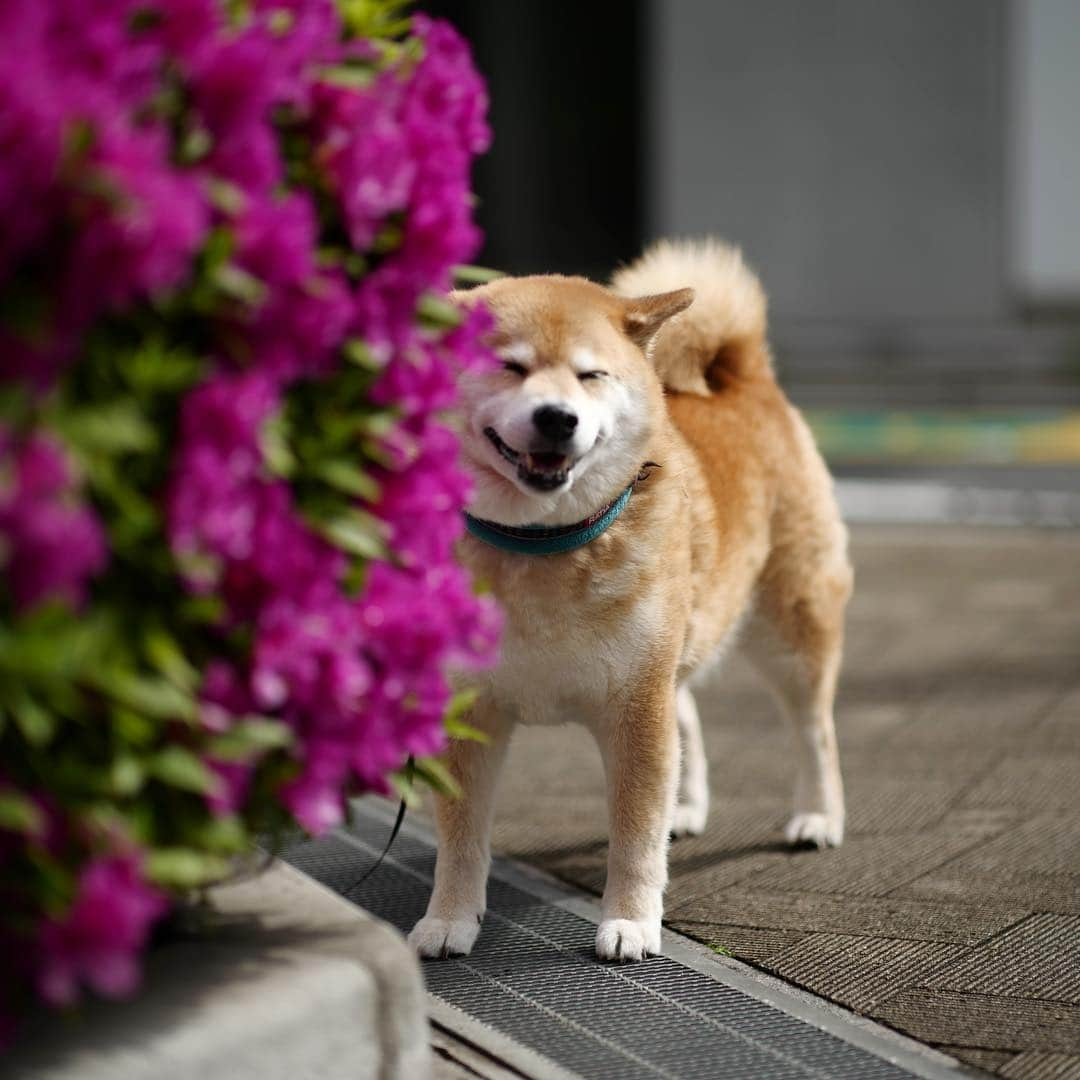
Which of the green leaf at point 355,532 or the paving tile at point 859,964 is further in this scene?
the paving tile at point 859,964

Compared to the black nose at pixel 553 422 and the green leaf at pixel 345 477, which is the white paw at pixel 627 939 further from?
the green leaf at pixel 345 477

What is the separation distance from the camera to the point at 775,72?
13695 mm

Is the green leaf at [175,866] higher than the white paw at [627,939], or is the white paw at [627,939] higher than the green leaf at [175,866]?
the green leaf at [175,866]

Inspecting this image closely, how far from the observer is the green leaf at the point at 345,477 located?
2.01m

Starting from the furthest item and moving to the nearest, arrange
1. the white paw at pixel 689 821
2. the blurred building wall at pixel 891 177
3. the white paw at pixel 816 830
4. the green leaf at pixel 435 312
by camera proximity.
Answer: the blurred building wall at pixel 891 177 → the white paw at pixel 689 821 → the white paw at pixel 816 830 → the green leaf at pixel 435 312

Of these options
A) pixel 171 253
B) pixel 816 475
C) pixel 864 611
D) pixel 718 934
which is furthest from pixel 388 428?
pixel 864 611

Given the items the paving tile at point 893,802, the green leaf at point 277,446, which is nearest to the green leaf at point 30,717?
the green leaf at point 277,446

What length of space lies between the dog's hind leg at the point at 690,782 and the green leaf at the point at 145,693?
86.6 inches

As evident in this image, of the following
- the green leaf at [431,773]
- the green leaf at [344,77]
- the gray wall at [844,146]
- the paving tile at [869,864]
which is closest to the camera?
the green leaf at [344,77]

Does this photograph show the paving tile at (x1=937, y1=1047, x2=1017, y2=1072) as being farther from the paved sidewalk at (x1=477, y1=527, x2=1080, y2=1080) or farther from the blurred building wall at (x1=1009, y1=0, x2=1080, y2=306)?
the blurred building wall at (x1=1009, y1=0, x2=1080, y2=306)

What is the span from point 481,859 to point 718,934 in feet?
1.57

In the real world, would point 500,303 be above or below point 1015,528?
above

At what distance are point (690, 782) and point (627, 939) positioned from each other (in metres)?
0.99

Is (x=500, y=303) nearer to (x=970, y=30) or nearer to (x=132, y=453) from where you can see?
(x=132, y=453)
